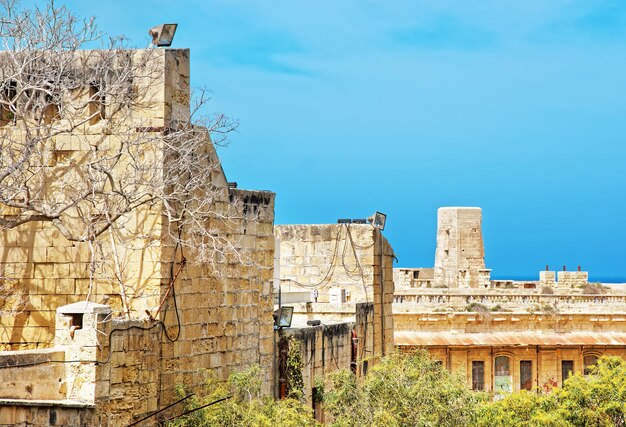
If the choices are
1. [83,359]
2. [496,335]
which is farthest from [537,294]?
[83,359]

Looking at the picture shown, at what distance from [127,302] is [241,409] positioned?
73.7 inches

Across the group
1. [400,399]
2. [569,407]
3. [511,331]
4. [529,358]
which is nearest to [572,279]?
[511,331]

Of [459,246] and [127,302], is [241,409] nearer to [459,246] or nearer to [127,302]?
[127,302]

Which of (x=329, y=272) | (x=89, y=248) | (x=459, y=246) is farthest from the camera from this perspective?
(x=459, y=246)

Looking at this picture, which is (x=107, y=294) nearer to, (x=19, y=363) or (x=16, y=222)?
(x=16, y=222)

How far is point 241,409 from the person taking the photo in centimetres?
1472

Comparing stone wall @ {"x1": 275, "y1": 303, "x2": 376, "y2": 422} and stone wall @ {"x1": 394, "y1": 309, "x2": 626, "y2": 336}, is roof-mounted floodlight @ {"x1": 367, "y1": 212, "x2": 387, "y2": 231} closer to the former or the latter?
stone wall @ {"x1": 275, "y1": 303, "x2": 376, "y2": 422}

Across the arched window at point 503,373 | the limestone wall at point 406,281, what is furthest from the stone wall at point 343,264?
the limestone wall at point 406,281

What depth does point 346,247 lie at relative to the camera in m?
25.3

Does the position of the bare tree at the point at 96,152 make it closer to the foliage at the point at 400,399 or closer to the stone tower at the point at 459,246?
the foliage at the point at 400,399

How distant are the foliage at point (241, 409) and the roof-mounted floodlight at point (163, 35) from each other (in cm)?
425

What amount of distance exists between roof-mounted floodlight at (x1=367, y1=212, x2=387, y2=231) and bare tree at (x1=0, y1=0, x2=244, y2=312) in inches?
396

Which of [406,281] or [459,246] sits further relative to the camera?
[459,246]

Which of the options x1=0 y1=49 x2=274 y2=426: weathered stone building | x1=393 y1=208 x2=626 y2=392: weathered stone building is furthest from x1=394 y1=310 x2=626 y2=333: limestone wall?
x1=0 y1=49 x2=274 y2=426: weathered stone building
